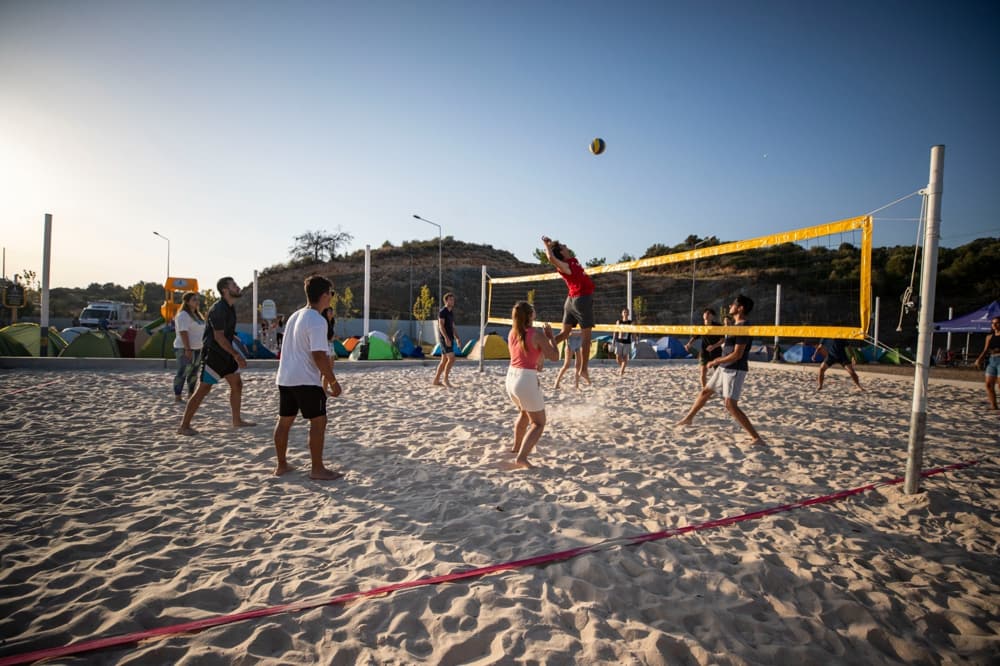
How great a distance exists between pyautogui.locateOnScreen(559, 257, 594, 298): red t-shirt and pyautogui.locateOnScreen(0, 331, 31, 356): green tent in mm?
13258

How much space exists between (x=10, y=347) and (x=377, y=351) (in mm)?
8384

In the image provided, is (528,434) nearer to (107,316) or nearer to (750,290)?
(107,316)

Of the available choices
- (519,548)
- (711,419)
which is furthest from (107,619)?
(711,419)

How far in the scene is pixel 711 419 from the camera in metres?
5.80

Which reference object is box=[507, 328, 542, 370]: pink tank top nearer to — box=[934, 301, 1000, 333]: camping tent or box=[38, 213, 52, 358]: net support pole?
box=[38, 213, 52, 358]: net support pole

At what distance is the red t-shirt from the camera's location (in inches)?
228

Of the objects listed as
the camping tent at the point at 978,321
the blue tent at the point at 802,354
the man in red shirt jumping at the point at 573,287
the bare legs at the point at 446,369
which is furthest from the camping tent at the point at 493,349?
the camping tent at the point at 978,321

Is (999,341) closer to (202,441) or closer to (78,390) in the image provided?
(202,441)

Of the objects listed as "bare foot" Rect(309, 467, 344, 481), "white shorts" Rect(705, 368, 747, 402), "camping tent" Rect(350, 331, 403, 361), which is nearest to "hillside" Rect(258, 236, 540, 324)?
"camping tent" Rect(350, 331, 403, 361)

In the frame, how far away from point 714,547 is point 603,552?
2.05ft

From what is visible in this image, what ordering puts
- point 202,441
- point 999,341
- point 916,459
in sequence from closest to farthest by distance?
point 916,459 < point 202,441 < point 999,341

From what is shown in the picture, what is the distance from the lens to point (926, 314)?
3.24 m

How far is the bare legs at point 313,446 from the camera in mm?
3490

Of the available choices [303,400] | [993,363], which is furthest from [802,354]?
[303,400]
